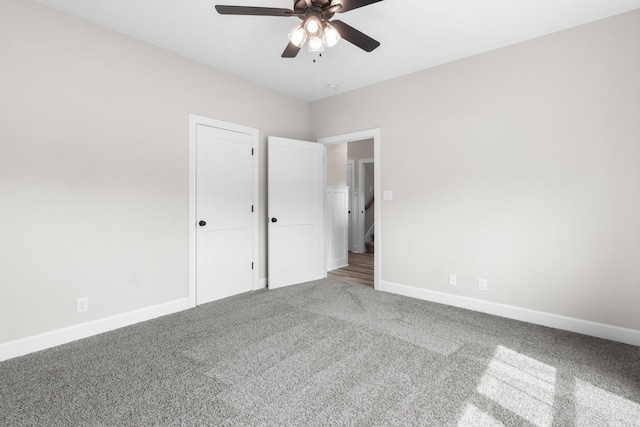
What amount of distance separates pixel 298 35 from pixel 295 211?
251 cm

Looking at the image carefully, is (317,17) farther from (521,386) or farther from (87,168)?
(521,386)

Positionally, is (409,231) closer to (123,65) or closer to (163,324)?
(163,324)

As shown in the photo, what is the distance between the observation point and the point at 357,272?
5.09 m

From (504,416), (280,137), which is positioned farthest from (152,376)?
(280,137)

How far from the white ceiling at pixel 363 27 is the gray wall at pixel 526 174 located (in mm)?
216

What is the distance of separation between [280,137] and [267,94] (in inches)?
23.3

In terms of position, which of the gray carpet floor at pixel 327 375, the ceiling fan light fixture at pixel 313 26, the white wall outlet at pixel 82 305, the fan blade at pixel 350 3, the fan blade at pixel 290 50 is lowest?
the gray carpet floor at pixel 327 375

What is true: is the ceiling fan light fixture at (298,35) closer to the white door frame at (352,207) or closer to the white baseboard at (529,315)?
the white baseboard at (529,315)

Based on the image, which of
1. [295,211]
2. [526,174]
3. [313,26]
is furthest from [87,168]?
[526,174]

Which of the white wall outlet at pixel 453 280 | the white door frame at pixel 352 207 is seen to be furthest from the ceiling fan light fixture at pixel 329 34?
the white door frame at pixel 352 207

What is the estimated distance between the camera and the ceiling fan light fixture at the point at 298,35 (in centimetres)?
Answer: 213

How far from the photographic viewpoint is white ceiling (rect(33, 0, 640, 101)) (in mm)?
2432

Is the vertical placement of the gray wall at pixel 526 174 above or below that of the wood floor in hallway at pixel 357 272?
above

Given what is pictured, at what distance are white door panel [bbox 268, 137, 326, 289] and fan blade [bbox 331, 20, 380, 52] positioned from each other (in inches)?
80.8
